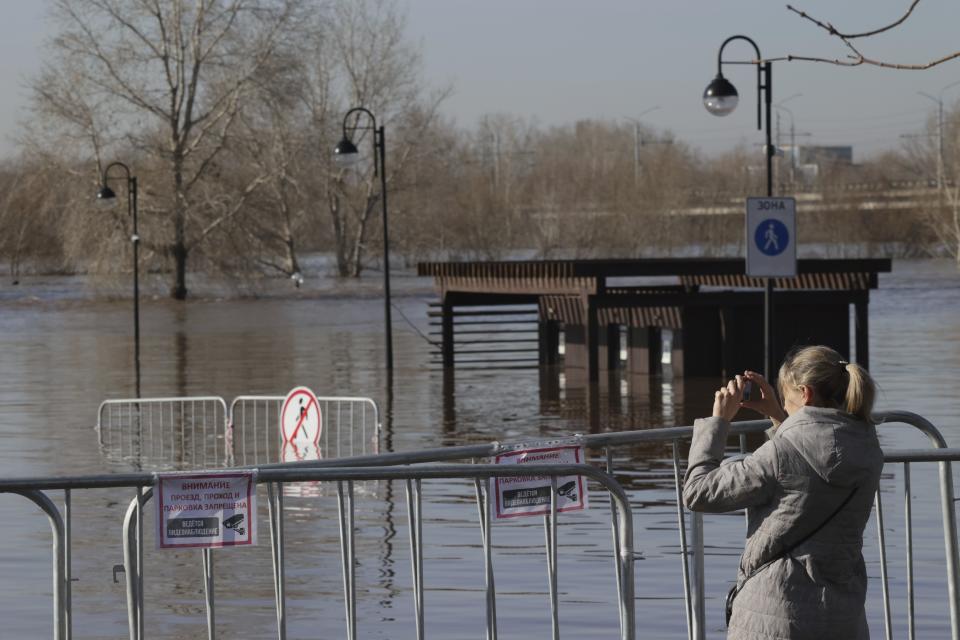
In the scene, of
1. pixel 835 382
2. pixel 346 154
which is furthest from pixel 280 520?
pixel 346 154

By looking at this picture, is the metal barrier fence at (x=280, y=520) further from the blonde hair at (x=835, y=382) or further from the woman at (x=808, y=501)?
the blonde hair at (x=835, y=382)

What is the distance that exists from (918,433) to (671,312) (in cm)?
792

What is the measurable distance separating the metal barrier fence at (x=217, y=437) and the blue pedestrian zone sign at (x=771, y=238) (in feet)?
15.1

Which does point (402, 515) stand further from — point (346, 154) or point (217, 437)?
point (346, 154)

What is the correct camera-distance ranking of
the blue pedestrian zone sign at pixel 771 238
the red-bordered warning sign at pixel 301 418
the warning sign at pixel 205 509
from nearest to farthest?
the warning sign at pixel 205 509 < the red-bordered warning sign at pixel 301 418 < the blue pedestrian zone sign at pixel 771 238

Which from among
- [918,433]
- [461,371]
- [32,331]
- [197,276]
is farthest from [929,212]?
[918,433]

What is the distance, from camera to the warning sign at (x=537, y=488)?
19.6 ft

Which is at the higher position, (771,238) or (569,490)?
(771,238)

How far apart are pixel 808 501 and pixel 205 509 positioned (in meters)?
2.07

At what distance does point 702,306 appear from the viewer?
25.9 m

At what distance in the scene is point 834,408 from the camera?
4.78 m

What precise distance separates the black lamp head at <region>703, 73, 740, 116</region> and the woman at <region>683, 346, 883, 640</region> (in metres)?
16.5

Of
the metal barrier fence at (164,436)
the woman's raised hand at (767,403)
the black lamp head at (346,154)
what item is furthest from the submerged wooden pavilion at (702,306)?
Answer: the woman's raised hand at (767,403)

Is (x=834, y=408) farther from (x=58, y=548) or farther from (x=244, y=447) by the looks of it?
(x=244, y=447)
